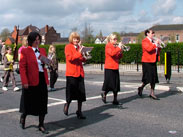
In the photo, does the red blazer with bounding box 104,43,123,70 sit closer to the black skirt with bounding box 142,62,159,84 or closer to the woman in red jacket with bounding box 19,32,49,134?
the black skirt with bounding box 142,62,159,84

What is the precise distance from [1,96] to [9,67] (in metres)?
1.72

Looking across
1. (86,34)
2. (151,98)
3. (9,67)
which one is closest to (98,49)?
(9,67)

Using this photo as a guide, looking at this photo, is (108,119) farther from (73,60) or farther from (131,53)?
(131,53)

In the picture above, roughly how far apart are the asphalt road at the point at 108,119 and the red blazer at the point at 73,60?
102 centimetres

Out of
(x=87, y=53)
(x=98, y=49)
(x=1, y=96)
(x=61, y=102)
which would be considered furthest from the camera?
(x=98, y=49)

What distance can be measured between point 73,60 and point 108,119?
1463 mm

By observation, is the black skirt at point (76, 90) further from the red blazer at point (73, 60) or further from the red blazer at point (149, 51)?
the red blazer at point (149, 51)

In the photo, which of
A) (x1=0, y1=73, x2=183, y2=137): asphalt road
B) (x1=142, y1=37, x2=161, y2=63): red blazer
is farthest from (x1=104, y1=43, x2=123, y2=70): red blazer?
(x1=142, y1=37, x2=161, y2=63): red blazer

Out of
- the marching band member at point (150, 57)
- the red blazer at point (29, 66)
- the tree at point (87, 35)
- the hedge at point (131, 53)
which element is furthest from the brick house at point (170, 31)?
the red blazer at point (29, 66)

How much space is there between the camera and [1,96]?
9.51 meters

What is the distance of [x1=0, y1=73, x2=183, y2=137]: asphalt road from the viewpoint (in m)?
5.31

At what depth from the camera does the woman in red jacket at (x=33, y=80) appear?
5.17 metres

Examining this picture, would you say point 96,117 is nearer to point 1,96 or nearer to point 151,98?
point 151,98

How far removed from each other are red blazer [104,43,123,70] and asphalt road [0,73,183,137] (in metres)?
1.05
